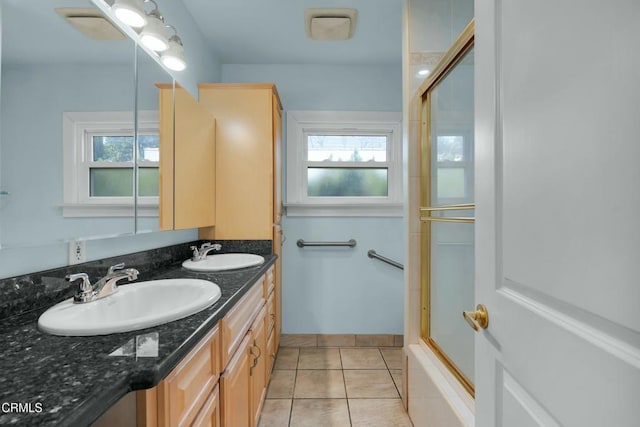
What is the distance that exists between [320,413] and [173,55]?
7.32 feet

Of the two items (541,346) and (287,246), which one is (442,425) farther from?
(287,246)

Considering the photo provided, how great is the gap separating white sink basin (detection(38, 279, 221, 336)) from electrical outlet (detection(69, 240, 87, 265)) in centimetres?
16

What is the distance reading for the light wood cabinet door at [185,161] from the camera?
1.59 m

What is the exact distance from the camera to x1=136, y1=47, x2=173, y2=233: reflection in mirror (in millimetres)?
1387

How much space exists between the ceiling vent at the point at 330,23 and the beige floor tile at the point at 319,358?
8.28 ft

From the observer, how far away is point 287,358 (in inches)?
96.7

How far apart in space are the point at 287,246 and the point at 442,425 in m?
1.75

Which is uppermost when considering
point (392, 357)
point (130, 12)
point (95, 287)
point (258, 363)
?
point (130, 12)

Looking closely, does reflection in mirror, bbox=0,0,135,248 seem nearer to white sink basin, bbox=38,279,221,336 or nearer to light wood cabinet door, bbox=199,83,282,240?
white sink basin, bbox=38,279,221,336

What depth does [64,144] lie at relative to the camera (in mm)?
1002

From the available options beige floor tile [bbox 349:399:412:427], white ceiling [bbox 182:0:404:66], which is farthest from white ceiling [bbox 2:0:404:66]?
beige floor tile [bbox 349:399:412:427]

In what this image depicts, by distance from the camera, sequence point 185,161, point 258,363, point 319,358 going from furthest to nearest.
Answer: point 319,358
point 185,161
point 258,363

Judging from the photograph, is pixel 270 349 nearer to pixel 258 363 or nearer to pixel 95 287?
pixel 258 363

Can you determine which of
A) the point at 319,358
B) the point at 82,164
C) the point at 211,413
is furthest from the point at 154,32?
the point at 319,358
